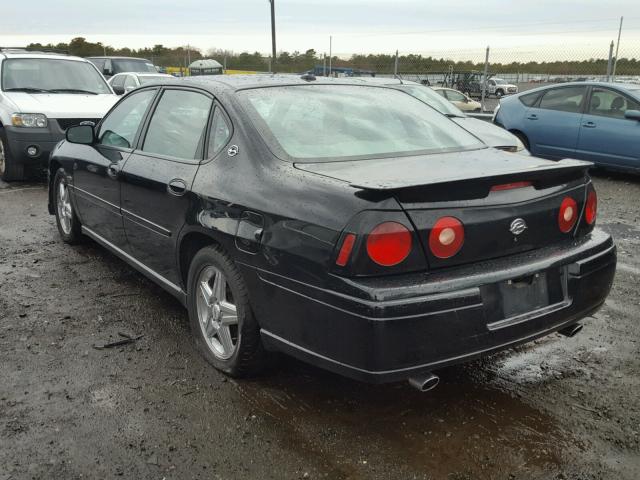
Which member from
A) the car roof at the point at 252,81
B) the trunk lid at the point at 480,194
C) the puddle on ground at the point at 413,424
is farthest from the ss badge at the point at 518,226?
the car roof at the point at 252,81

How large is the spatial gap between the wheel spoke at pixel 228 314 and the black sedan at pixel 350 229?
12 millimetres

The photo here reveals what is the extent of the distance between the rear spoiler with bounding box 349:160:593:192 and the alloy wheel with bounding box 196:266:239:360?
1.03 meters

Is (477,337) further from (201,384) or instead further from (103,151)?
(103,151)

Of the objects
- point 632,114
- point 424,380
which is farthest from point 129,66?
point 424,380

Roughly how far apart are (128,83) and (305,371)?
45.2 ft

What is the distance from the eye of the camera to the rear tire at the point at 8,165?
27.7 ft

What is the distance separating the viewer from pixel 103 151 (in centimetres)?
452

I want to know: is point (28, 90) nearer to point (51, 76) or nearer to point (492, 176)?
point (51, 76)

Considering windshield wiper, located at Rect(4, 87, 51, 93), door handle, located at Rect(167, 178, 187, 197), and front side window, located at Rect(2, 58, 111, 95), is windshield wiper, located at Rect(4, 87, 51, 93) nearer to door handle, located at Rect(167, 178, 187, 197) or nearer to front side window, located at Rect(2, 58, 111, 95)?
front side window, located at Rect(2, 58, 111, 95)

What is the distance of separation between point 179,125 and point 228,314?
1.26m

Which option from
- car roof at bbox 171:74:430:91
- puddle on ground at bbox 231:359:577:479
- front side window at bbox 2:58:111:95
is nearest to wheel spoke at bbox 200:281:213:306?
puddle on ground at bbox 231:359:577:479

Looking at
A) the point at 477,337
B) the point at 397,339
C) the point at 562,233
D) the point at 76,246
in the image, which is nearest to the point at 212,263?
the point at 397,339

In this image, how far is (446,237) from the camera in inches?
99.2

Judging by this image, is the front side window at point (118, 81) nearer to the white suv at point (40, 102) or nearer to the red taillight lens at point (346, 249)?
the white suv at point (40, 102)
